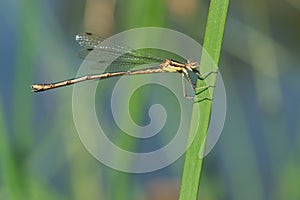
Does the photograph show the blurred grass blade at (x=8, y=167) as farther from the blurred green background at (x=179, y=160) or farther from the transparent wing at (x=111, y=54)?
the transparent wing at (x=111, y=54)

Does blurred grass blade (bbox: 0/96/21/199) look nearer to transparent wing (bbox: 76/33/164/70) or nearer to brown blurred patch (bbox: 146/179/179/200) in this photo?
transparent wing (bbox: 76/33/164/70)

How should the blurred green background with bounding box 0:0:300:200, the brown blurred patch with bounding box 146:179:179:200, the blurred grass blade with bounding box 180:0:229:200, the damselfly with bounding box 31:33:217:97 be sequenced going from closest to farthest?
the blurred grass blade with bounding box 180:0:229:200 < the damselfly with bounding box 31:33:217:97 < the blurred green background with bounding box 0:0:300:200 < the brown blurred patch with bounding box 146:179:179:200

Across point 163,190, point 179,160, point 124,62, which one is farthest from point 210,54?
point 163,190

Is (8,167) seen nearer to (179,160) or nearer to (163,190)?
(179,160)

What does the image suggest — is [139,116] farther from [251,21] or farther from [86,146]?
[251,21]

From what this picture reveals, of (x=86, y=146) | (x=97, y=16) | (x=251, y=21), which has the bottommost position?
(x=86, y=146)

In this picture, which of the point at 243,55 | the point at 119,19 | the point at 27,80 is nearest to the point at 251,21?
the point at 243,55

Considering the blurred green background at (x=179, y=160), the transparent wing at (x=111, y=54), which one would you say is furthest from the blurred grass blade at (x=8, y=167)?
the transparent wing at (x=111, y=54)

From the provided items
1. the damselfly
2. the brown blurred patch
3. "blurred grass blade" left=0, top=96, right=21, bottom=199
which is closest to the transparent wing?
the damselfly

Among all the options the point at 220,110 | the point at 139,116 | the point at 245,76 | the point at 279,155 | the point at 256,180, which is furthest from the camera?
the point at 245,76
